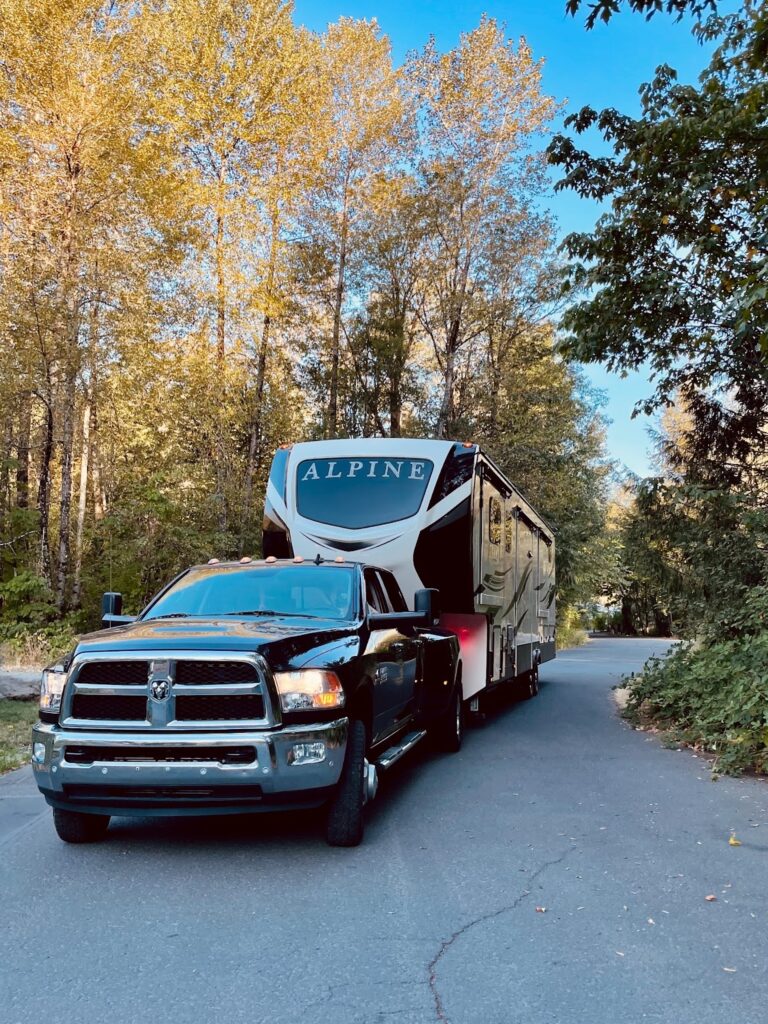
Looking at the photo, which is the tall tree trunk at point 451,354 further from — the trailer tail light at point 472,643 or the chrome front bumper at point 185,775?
the chrome front bumper at point 185,775

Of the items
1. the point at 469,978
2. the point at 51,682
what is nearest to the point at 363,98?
the point at 51,682

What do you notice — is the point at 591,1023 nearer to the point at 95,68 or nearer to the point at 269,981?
the point at 269,981

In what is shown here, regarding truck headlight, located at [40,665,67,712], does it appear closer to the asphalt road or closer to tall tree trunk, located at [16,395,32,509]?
the asphalt road

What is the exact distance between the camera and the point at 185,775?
15.7 ft

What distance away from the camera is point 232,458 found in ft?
68.5

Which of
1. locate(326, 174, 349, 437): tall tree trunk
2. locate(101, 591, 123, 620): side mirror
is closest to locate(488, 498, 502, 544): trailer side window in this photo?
locate(101, 591, 123, 620): side mirror

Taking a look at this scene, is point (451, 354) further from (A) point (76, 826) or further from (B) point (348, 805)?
(A) point (76, 826)

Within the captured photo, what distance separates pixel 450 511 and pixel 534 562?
19.3 ft

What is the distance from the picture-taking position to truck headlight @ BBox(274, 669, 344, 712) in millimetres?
4996

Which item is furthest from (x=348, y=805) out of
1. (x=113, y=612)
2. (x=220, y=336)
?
(x=220, y=336)

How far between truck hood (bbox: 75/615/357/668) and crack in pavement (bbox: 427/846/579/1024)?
5.96 feet

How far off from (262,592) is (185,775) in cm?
226

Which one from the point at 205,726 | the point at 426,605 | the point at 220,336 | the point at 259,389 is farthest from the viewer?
the point at 259,389

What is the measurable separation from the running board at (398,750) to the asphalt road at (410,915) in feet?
1.30
